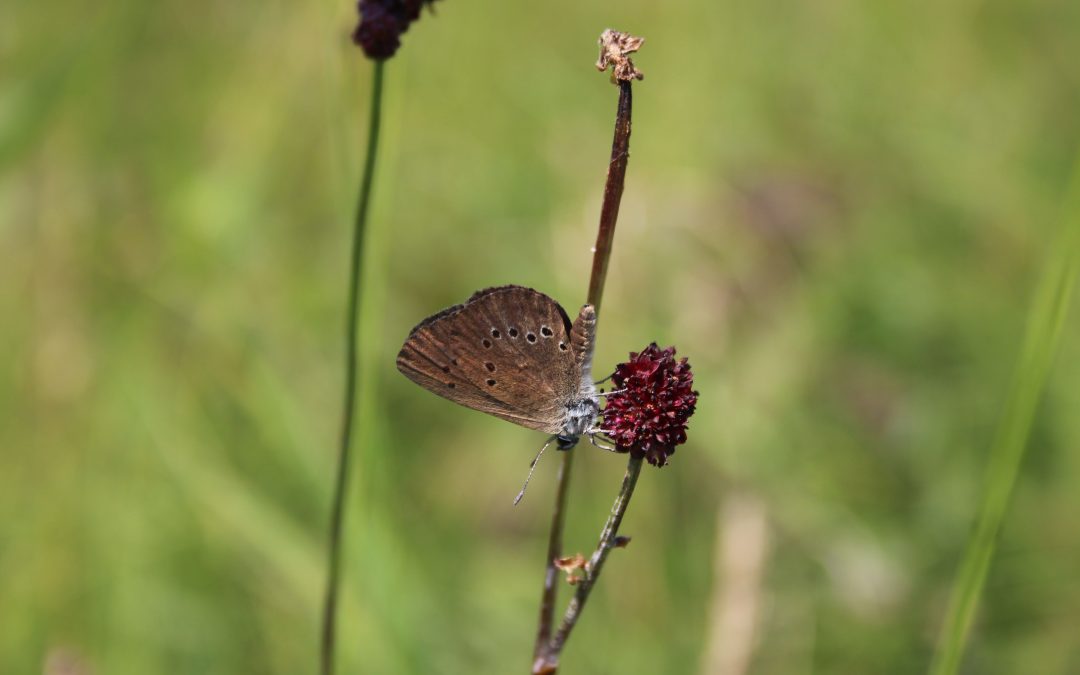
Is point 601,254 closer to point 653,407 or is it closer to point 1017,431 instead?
point 653,407

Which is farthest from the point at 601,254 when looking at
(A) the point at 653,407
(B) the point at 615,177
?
(A) the point at 653,407

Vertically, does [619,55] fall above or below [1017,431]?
above

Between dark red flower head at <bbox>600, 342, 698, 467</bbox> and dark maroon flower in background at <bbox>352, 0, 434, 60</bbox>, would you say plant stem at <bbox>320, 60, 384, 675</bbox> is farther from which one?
dark red flower head at <bbox>600, 342, 698, 467</bbox>

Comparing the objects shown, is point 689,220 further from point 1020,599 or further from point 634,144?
point 1020,599

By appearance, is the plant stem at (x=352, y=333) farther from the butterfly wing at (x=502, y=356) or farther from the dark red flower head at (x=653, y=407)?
the dark red flower head at (x=653, y=407)

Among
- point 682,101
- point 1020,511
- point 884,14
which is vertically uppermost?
A: point 884,14

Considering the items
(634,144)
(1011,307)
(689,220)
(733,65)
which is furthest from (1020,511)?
(733,65)
